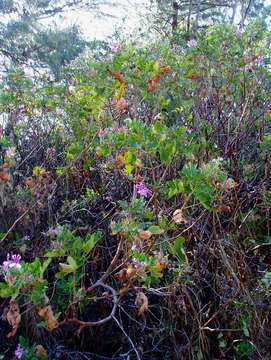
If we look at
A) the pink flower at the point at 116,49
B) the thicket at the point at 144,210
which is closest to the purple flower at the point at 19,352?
the thicket at the point at 144,210

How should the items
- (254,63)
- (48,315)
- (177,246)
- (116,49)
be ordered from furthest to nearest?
(116,49) < (254,63) < (177,246) < (48,315)

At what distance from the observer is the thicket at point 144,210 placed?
170 cm

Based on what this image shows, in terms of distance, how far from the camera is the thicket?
5.58ft

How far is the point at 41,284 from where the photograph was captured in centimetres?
146

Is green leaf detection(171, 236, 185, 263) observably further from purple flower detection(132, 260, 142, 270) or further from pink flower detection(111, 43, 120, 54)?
pink flower detection(111, 43, 120, 54)

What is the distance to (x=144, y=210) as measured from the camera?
1.75 meters

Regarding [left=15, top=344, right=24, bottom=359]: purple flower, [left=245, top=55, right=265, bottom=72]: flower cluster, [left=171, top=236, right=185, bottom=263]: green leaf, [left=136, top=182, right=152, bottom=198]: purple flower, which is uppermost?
[left=245, top=55, right=265, bottom=72]: flower cluster

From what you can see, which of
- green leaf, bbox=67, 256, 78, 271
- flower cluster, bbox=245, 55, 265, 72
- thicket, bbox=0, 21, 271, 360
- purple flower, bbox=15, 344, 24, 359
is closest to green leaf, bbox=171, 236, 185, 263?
A: thicket, bbox=0, 21, 271, 360

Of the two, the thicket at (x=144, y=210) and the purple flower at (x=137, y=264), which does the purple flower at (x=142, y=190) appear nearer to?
the thicket at (x=144, y=210)

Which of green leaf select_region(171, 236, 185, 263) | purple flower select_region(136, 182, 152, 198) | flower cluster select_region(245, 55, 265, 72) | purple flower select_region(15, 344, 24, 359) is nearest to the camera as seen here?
purple flower select_region(15, 344, 24, 359)

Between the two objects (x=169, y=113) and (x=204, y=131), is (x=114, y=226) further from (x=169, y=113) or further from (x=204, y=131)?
(x=169, y=113)

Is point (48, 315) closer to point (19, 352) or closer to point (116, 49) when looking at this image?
point (19, 352)

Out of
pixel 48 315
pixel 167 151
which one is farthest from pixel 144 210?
pixel 48 315

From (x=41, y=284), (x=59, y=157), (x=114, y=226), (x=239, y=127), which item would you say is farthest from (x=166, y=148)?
(x=59, y=157)
